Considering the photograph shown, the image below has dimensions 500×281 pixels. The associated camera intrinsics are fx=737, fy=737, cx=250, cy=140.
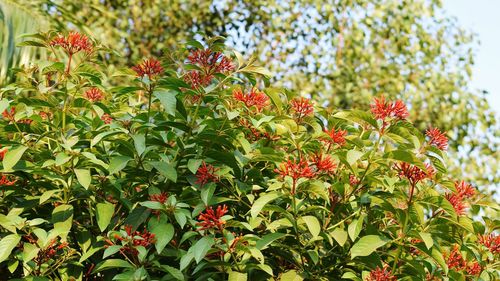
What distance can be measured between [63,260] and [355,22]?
20.7 ft

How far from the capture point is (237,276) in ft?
5.72

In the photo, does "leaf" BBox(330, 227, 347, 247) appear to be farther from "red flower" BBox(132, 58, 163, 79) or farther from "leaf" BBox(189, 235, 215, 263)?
"red flower" BBox(132, 58, 163, 79)

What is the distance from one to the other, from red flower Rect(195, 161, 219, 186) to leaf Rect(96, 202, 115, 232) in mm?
228

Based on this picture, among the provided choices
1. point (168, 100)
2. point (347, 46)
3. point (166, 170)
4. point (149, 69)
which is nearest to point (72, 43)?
point (149, 69)

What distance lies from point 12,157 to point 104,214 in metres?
0.27

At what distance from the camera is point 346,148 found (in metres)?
2.04

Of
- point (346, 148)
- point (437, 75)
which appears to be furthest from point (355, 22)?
point (346, 148)

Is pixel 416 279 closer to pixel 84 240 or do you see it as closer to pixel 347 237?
pixel 347 237

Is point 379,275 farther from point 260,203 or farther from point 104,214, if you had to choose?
point 104,214

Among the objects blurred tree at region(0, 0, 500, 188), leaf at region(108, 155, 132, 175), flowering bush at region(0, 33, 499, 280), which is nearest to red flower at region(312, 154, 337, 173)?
flowering bush at region(0, 33, 499, 280)

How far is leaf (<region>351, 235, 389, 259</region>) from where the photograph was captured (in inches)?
69.8

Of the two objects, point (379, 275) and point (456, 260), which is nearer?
point (379, 275)

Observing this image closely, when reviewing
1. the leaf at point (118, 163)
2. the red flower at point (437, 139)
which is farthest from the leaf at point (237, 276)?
the red flower at point (437, 139)

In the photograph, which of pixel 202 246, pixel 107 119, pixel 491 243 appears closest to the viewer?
pixel 202 246
